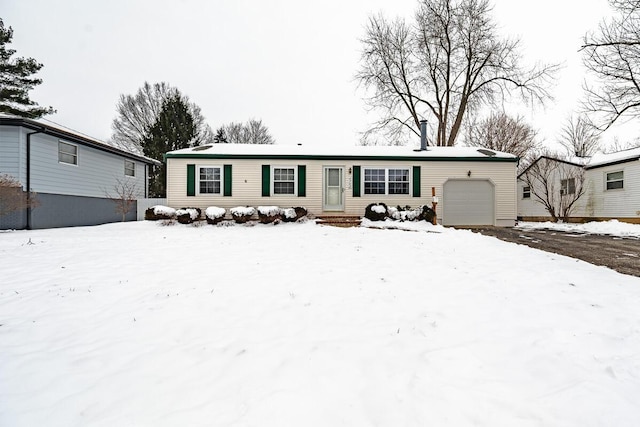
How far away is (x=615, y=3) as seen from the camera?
464 inches

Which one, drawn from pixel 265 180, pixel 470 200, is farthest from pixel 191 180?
pixel 470 200

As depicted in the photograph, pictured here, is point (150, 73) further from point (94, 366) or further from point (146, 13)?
point (94, 366)

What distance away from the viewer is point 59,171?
38.4 feet

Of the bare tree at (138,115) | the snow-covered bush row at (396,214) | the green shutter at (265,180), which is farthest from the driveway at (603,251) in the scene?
the bare tree at (138,115)

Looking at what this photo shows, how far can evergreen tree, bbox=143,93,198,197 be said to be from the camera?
22.1m

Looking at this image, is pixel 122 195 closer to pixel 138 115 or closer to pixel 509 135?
pixel 138 115

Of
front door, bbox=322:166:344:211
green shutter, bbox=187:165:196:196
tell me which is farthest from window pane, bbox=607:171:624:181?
green shutter, bbox=187:165:196:196

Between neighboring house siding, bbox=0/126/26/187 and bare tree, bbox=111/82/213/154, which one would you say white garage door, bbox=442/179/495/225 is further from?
bare tree, bbox=111/82/213/154

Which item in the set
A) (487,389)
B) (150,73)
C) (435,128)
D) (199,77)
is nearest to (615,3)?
(435,128)

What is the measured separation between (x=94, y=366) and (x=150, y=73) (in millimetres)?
30078

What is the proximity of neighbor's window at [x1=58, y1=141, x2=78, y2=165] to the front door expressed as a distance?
35.8 feet

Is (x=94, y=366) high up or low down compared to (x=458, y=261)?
down

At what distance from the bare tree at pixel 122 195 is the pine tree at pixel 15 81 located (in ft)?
30.6

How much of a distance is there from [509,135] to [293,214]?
19914mm
